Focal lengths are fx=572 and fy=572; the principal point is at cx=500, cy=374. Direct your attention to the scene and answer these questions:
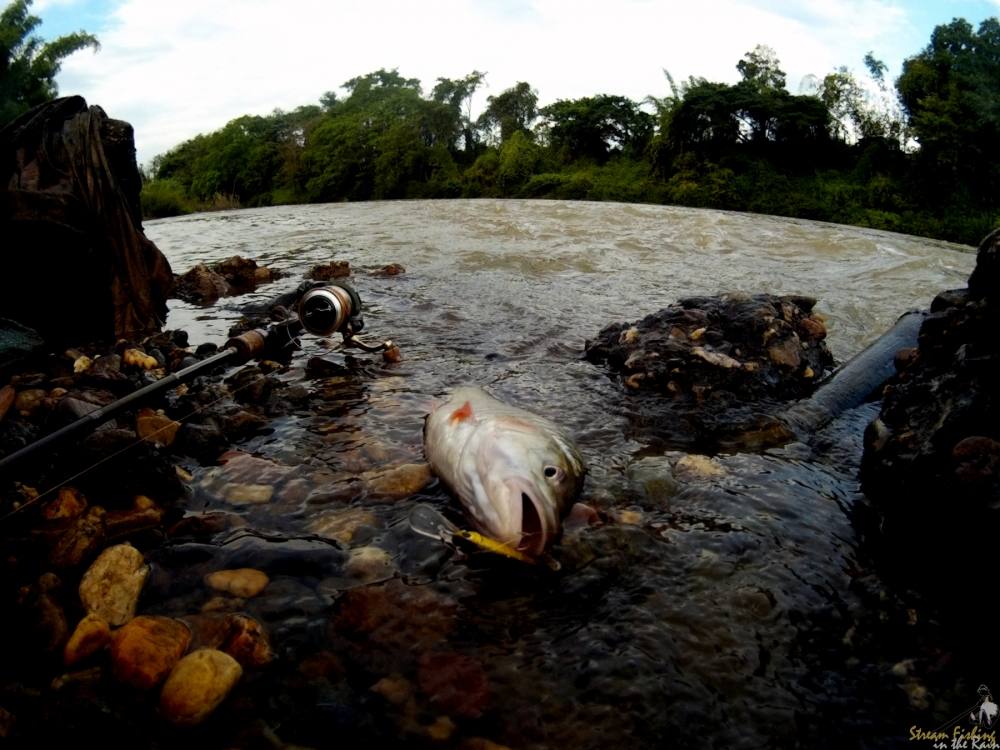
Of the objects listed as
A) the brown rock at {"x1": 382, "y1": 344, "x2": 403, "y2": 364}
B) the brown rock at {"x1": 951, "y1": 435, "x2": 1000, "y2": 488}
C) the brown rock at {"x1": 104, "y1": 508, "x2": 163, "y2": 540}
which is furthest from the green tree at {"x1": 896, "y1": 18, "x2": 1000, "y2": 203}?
the brown rock at {"x1": 104, "y1": 508, "x2": 163, "y2": 540}

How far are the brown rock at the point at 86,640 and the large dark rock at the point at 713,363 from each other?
326 centimetres

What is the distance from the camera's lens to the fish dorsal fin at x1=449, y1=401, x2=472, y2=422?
316 cm

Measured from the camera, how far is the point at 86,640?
82.3 inches

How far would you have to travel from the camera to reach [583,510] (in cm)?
304

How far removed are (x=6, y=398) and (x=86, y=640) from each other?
94.9 inches

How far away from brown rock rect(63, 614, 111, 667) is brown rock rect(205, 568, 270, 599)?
0.42m

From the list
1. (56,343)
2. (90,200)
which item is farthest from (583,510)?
(90,200)

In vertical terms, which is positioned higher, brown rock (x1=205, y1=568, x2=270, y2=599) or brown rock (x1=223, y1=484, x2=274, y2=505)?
brown rock (x1=223, y1=484, x2=274, y2=505)

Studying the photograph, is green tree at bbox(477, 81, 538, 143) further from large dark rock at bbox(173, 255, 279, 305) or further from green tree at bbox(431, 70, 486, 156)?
large dark rock at bbox(173, 255, 279, 305)

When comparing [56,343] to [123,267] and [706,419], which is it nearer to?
[123,267]

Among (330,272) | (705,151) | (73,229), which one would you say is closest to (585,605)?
(73,229)

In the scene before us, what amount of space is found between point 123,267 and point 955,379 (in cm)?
722

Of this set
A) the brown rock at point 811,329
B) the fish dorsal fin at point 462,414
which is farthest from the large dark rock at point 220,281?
the brown rock at point 811,329

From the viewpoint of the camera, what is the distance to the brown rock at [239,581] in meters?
2.48
